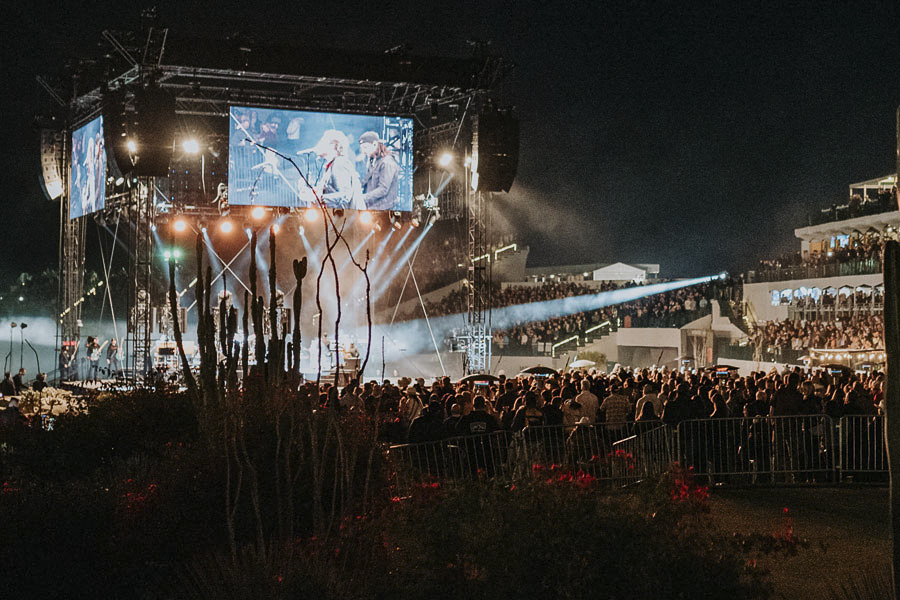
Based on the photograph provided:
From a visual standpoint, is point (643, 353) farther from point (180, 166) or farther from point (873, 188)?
point (873, 188)

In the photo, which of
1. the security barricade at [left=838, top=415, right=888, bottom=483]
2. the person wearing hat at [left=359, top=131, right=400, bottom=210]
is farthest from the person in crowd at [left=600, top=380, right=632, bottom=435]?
the person wearing hat at [left=359, top=131, right=400, bottom=210]

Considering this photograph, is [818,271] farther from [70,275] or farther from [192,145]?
[70,275]

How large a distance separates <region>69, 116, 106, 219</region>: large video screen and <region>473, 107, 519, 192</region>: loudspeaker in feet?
34.2

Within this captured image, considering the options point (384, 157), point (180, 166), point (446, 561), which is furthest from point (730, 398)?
point (180, 166)

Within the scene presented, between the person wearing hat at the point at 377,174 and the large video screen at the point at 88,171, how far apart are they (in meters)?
7.08

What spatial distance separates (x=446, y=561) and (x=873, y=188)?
42827mm

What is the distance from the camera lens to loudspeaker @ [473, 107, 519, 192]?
21828mm

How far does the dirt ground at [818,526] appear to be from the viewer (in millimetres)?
6430

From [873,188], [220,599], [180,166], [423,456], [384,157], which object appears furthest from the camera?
[873,188]

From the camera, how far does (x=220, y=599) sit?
194 inches

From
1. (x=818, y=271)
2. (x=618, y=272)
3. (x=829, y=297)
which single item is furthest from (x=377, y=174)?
(x=618, y=272)

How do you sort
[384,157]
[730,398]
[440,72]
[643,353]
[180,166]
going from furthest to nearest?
1. [643,353]
2. [180,166]
3. [384,157]
4. [440,72]
5. [730,398]

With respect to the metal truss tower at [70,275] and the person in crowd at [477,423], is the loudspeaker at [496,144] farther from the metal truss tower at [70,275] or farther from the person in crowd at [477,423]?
the person in crowd at [477,423]

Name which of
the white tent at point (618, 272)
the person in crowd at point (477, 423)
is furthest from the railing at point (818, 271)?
the person in crowd at point (477, 423)
